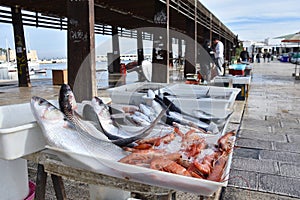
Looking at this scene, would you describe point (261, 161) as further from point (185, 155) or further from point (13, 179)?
point (13, 179)

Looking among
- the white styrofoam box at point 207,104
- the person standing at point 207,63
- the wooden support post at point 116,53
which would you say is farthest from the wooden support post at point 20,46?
Result: the white styrofoam box at point 207,104

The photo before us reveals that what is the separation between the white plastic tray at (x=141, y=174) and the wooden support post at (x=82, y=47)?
7.63 feet

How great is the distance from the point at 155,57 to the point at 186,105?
14.0 feet

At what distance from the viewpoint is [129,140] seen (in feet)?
4.96

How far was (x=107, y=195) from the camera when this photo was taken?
1.92 meters

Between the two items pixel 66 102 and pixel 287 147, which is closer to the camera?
pixel 66 102

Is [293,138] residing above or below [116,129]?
below

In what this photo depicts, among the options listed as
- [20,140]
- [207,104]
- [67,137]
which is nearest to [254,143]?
[207,104]

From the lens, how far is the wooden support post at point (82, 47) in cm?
344

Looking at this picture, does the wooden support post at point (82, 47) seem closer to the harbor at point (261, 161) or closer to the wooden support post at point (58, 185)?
the harbor at point (261, 161)

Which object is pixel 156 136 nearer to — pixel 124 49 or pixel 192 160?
pixel 192 160

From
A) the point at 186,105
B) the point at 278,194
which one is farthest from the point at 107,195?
the point at 278,194

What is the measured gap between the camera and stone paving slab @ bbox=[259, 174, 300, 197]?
2.42m

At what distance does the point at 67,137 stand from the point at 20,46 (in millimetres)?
9553
